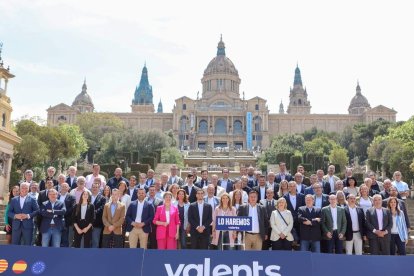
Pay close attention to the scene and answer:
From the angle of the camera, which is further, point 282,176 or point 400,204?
point 282,176

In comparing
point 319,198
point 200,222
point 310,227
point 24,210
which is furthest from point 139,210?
point 319,198

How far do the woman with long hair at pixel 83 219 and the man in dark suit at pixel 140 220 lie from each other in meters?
0.78

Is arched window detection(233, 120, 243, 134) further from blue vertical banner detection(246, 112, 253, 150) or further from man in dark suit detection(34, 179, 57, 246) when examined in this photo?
man in dark suit detection(34, 179, 57, 246)

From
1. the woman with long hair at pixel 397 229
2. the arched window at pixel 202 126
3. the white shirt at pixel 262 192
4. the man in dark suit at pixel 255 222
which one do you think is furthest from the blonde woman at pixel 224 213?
the arched window at pixel 202 126

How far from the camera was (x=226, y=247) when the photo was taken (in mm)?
9656

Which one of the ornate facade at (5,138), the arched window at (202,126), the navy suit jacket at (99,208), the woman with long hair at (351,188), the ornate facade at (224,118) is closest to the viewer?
the navy suit jacket at (99,208)

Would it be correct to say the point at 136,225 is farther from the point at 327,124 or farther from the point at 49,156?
the point at 327,124

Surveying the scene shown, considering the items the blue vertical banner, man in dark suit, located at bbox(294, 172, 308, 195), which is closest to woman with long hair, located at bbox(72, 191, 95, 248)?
man in dark suit, located at bbox(294, 172, 308, 195)

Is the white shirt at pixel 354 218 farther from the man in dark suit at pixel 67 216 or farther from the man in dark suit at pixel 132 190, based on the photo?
the man in dark suit at pixel 67 216

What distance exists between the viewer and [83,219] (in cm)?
977

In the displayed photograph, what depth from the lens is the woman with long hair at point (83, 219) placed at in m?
9.77

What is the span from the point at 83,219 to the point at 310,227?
4.74 meters

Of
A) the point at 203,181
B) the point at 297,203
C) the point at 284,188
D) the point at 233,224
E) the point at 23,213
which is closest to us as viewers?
the point at 233,224

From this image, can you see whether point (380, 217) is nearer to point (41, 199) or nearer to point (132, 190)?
A: point (132, 190)
